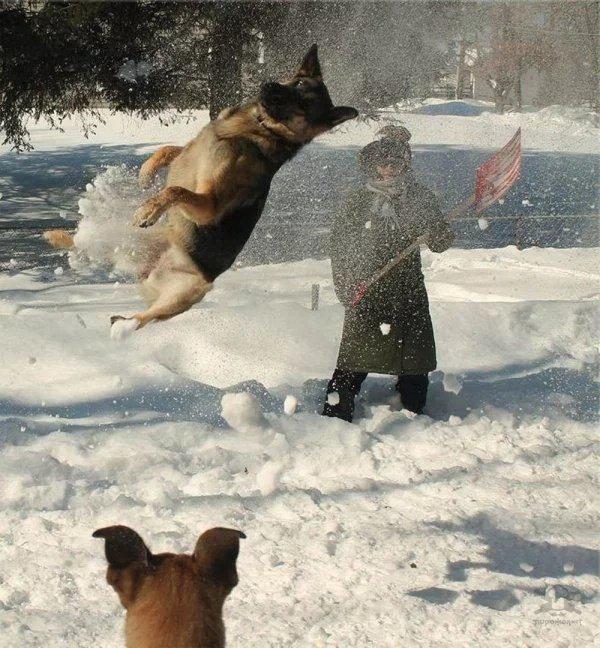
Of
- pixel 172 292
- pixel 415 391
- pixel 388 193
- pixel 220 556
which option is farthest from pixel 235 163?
pixel 415 391

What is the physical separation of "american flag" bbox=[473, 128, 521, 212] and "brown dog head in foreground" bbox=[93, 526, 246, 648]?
10.5 feet

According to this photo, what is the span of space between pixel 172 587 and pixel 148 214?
1.49m

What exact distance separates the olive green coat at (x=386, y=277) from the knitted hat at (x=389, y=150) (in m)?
0.12

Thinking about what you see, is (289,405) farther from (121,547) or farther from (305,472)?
(121,547)

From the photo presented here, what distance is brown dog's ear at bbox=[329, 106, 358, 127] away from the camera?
3326mm

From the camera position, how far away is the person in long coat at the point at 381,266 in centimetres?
557

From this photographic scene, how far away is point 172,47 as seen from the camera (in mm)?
8320

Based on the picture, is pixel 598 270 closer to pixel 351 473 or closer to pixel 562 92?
pixel 562 92

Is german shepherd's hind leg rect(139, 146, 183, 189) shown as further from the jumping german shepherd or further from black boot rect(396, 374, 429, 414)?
black boot rect(396, 374, 429, 414)

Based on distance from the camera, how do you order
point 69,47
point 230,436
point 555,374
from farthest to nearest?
point 69,47 < point 555,374 < point 230,436

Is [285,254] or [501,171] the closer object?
[501,171]

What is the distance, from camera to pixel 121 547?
1.87 metres

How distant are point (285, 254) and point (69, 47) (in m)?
4.31

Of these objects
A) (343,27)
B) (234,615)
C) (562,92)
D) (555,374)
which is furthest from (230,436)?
(562,92)
